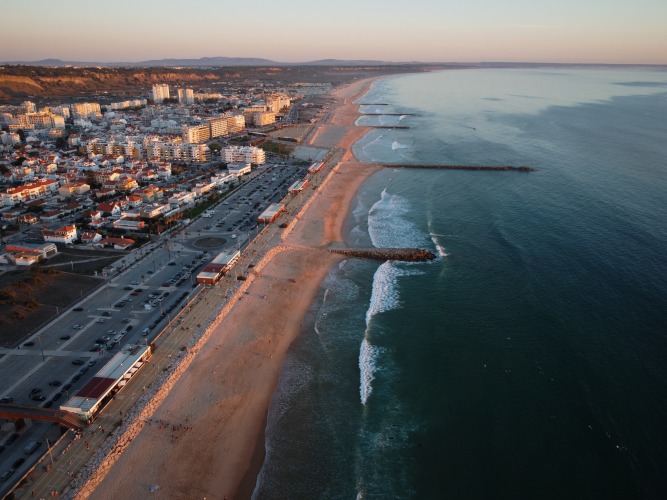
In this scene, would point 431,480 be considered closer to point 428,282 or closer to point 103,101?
point 428,282

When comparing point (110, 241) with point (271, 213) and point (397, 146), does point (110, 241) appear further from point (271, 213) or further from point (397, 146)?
point (397, 146)

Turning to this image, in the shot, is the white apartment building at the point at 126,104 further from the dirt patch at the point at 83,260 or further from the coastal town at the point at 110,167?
the dirt patch at the point at 83,260

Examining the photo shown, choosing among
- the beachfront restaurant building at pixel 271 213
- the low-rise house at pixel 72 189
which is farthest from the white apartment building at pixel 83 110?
the beachfront restaurant building at pixel 271 213

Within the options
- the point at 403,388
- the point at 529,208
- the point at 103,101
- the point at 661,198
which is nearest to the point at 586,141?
the point at 661,198

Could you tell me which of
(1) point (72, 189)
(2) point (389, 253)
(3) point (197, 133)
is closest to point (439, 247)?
(2) point (389, 253)

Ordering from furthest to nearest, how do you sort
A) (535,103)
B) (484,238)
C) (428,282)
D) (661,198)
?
(535,103) → (661,198) → (484,238) → (428,282)

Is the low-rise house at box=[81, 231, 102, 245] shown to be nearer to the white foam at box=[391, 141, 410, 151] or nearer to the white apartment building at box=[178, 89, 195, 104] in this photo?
the white foam at box=[391, 141, 410, 151]
